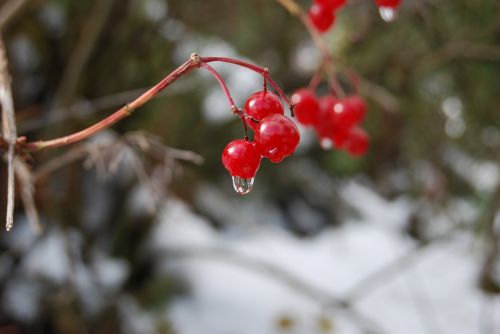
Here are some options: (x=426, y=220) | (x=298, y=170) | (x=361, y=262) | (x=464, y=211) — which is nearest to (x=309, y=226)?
(x=298, y=170)

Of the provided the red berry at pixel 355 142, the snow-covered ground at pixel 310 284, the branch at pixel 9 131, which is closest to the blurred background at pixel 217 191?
the snow-covered ground at pixel 310 284

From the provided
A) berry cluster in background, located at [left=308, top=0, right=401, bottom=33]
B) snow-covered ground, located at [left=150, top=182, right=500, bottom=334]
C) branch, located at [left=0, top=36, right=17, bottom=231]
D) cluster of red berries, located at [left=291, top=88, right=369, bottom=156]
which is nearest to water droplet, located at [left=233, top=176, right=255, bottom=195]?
branch, located at [left=0, top=36, right=17, bottom=231]

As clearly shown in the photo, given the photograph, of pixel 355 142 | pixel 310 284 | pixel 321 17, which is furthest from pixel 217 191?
pixel 321 17

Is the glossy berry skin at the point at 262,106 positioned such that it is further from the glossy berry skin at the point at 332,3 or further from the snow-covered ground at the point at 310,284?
the snow-covered ground at the point at 310,284

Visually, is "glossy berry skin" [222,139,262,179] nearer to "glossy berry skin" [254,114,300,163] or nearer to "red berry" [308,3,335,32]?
"glossy berry skin" [254,114,300,163]

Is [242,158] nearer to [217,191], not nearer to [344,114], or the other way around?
[344,114]

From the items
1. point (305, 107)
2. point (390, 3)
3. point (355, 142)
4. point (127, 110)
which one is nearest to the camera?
point (127, 110)

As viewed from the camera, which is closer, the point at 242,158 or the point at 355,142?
the point at 242,158
